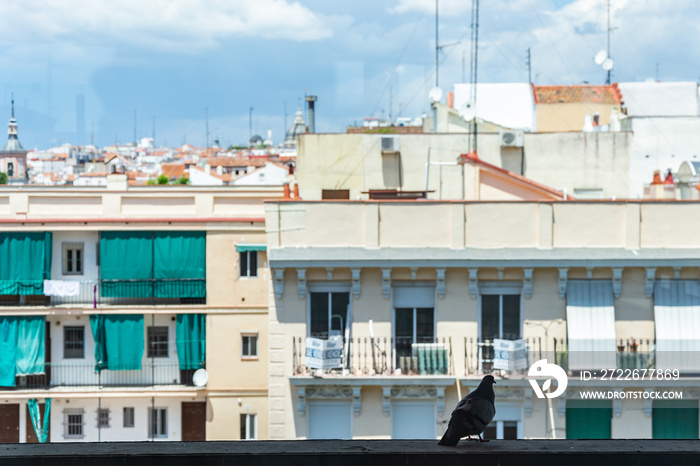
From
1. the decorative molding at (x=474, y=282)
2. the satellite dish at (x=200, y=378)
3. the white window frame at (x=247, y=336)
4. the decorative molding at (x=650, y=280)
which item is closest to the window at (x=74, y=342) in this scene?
the satellite dish at (x=200, y=378)

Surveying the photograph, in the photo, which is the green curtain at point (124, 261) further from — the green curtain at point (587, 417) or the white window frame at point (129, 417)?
the green curtain at point (587, 417)

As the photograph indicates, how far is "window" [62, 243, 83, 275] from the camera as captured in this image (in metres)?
6.43

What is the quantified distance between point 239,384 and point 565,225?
258 cm

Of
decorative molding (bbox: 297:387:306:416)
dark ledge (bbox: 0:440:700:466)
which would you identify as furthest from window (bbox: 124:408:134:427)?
dark ledge (bbox: 0:440:700:466)

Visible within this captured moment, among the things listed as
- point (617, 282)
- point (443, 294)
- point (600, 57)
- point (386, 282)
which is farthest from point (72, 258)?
point (600, 57)

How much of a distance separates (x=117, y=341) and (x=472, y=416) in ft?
16.8

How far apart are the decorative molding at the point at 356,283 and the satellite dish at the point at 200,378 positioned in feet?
6.99

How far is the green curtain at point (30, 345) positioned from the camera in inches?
239

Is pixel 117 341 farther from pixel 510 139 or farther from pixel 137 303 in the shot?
pixel 510 139

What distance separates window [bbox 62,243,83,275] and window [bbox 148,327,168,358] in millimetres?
621

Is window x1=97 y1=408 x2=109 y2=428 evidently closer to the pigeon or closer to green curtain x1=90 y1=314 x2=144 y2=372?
green curtain x1=90 y1=314 x2=144 y2=372

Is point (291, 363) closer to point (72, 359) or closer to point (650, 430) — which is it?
point (650, 430)

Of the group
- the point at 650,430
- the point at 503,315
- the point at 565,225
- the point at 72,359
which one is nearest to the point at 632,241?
the point at 565,225

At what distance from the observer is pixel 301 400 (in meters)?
4.49
